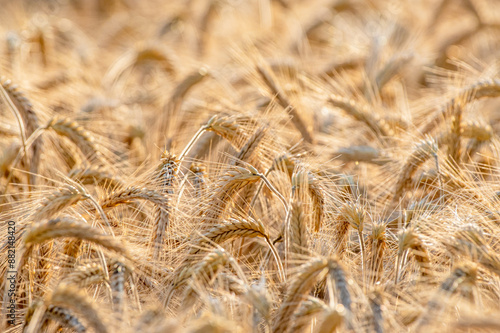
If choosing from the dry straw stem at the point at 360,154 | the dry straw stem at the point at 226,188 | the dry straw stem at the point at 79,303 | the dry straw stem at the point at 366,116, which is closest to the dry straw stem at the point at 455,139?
the dry straw stem at the point at 360,154

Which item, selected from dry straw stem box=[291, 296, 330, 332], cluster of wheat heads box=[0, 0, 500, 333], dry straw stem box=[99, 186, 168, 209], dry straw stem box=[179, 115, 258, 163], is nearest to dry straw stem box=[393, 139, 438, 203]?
cluster of wheat heads box=[0, 0, 500, 333]

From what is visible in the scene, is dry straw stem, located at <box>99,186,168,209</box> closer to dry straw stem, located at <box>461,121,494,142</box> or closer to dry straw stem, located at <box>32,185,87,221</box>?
dry straw stem, located at <box>32,185,87,221</box>

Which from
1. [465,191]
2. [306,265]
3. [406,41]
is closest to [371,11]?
[406,41]

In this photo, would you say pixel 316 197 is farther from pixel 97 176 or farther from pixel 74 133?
pixel 74 133

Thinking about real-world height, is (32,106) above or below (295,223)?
above

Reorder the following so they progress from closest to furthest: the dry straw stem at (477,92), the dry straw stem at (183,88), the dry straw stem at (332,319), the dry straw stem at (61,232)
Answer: the dry straw stem at (332,319) → the dry straw stem at (61,232) → the dry straw stem at (477,92) → the dry straw stem at (183,88)

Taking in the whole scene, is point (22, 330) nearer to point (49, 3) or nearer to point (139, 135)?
point (139, 135)

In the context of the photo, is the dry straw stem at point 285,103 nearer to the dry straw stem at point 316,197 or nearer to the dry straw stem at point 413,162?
the dry straw stem at point 413,162
